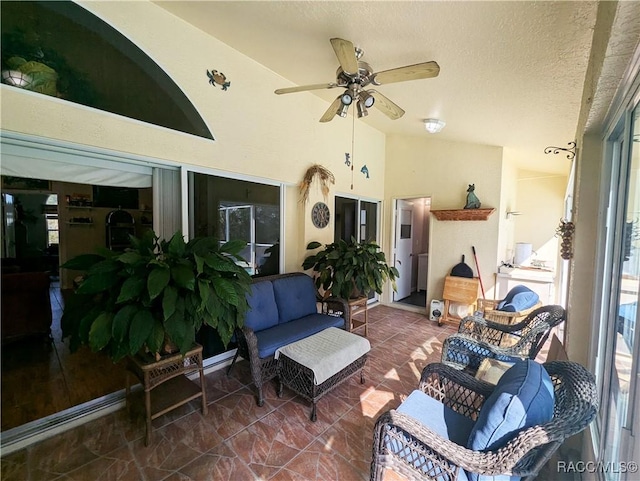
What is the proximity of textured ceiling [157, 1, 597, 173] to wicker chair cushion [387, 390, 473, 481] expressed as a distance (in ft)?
7.73

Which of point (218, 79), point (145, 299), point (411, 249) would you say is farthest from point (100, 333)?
point (411, 249)

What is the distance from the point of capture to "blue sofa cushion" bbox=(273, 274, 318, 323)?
2.96 m

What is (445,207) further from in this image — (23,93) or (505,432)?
(23,93)

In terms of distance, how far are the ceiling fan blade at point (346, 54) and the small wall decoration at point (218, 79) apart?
141 cm

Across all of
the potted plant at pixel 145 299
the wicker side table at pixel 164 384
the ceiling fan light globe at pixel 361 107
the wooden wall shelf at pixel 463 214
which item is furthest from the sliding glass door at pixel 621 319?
the wooden wall shelf at pixel 463 214

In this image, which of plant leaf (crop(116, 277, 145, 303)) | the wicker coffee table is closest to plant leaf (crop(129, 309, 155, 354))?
plant leaf (crop(116, 277, 145, 303))

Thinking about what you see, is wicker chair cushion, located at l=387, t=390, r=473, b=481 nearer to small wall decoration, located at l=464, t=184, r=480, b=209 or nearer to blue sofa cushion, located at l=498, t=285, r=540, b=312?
blue sofa cushion, located at l=498, t=285, r=540, b=312

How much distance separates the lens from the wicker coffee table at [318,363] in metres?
2.04

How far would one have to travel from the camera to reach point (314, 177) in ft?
12.0

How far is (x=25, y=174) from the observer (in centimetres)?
176

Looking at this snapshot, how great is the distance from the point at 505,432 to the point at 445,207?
157 inches

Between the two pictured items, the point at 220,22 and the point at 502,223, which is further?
the point at 502,223

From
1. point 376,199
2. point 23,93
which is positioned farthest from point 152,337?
point 376,199

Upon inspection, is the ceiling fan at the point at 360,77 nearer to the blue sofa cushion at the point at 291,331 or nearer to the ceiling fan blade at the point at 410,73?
the ceiling fan blade at the point at 410,73
